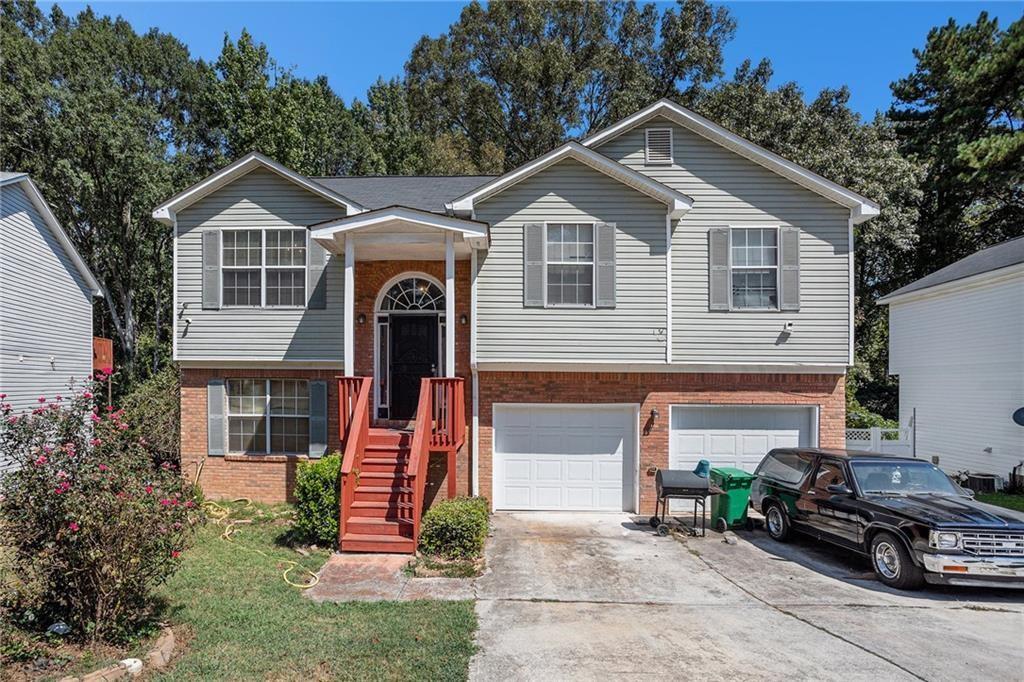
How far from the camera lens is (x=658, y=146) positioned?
11.1 metres

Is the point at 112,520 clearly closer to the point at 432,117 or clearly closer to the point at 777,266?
the point at 777,266

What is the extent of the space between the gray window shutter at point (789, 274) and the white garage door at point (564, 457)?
3575 millimetres

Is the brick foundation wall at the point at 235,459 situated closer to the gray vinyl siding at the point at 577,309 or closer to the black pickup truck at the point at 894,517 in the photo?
the gray vinyl siding at the point at 577,309

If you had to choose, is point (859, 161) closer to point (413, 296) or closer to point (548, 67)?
point (548, 67)

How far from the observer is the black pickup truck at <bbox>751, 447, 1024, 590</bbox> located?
648 cm

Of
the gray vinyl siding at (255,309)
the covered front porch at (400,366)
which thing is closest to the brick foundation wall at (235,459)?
the gray vinyl siding at (255,309)

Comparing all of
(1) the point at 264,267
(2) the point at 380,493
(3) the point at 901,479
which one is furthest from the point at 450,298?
(3) the point at 901,479

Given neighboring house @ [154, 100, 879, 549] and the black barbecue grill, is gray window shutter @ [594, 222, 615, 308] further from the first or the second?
the black barbecue grill

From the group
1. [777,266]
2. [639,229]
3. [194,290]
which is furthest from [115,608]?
[777,266]

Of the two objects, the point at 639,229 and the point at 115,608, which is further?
the point at 639,229

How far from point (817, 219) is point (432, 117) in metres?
25.1

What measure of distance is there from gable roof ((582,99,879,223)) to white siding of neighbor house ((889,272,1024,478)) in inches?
266

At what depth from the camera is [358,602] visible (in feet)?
20.7

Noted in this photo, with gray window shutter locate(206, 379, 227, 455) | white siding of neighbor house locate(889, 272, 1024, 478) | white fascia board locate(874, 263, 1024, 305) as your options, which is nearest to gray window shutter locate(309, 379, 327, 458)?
gray window shutter locate(206, 379, 227, 455)
